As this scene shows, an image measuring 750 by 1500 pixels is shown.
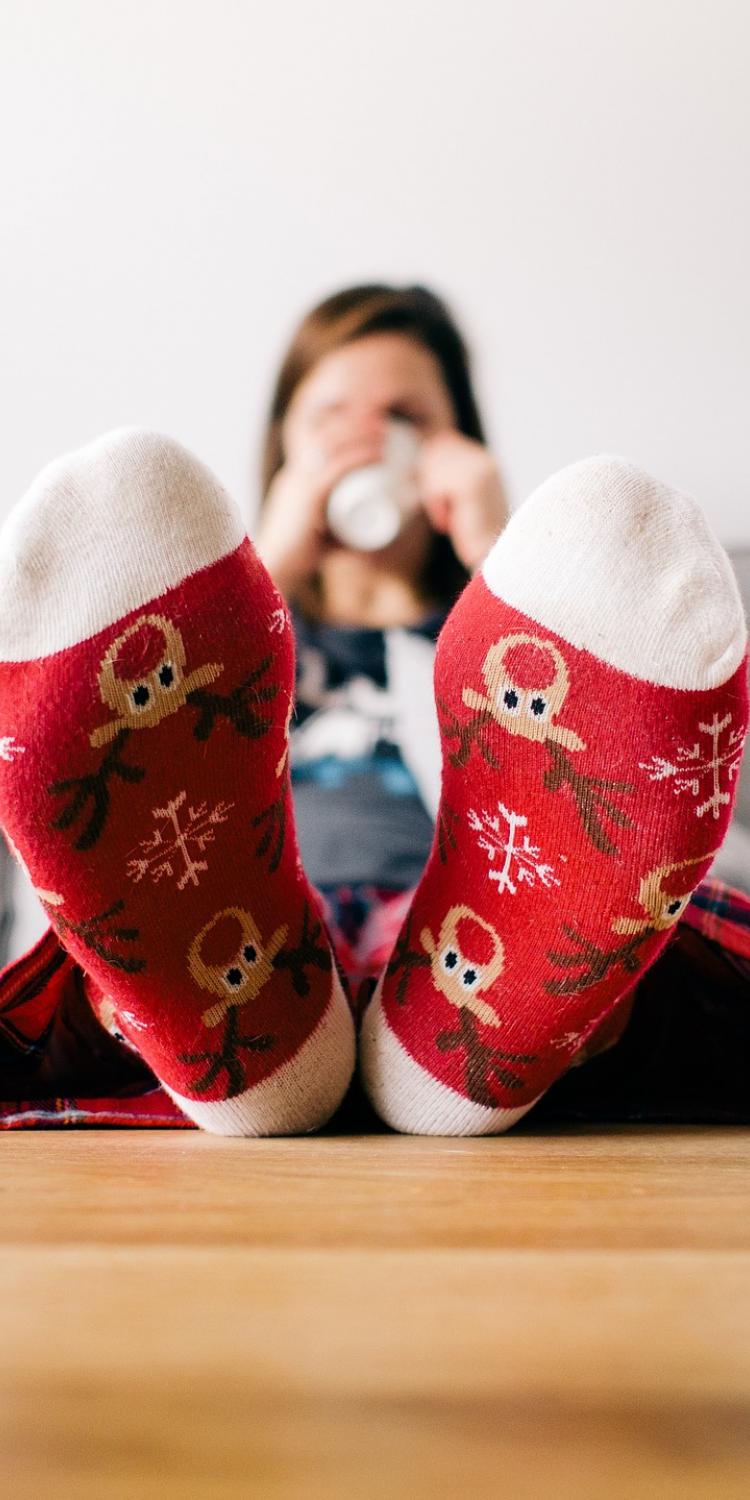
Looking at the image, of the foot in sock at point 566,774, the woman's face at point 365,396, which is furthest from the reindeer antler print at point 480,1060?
the woman's face at point 365,396

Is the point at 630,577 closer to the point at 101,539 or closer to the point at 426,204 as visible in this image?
the point at 101,539

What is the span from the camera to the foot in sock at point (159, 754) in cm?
38

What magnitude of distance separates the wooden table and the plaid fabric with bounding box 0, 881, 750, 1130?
199 millimetres

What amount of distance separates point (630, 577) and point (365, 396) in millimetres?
862

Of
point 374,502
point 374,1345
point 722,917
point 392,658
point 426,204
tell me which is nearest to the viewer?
point 374,1345

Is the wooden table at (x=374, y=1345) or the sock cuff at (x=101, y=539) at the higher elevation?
the sock cuff at (x=101, y=539)

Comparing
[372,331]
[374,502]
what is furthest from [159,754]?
[372,331]

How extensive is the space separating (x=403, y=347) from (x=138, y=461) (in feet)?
3.13

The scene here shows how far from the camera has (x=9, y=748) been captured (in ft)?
1.23

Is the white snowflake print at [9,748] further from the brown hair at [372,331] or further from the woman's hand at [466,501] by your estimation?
the brown hair at [372,331]

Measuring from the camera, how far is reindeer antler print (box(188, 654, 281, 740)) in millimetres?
395

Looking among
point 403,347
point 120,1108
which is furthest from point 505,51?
point 120,1108

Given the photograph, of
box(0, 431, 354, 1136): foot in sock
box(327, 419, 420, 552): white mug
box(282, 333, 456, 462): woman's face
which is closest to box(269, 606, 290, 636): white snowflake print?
box(0, 431, 354, 1136): foot in sock

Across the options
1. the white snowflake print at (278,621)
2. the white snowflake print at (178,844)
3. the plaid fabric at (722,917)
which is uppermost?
the white snowflake print at (278,621)
